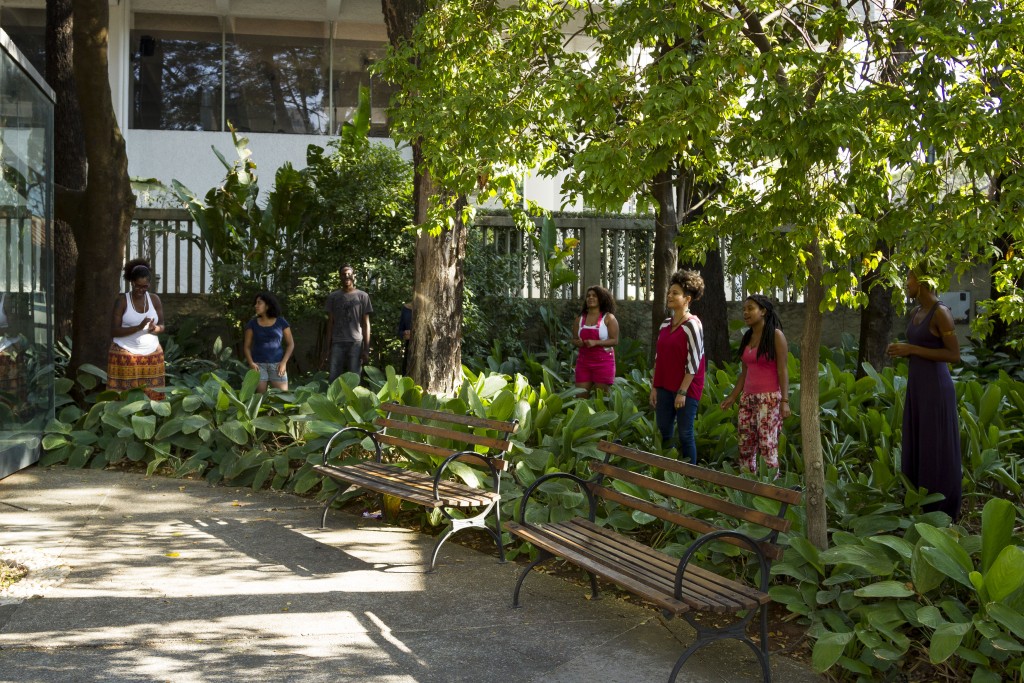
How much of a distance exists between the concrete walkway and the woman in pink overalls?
305 centimetres

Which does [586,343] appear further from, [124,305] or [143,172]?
[143,172]

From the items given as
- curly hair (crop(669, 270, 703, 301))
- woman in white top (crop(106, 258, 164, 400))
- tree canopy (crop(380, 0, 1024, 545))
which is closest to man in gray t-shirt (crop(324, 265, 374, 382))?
woman in white top (crop(106, 258, 164, 400))

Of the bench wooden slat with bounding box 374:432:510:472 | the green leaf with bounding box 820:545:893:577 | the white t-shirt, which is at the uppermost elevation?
the white t-shirt

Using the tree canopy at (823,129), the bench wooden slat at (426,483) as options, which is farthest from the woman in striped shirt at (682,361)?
the bench wooden slat at (426,483)

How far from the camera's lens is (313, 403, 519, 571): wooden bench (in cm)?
621

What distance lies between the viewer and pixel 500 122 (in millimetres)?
6492

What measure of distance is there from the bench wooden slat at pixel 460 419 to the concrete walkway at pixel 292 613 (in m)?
0.79

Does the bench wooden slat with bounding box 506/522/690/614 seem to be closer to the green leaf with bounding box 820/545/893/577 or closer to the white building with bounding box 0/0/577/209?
the green leaf with bounding box 820/545/893/577

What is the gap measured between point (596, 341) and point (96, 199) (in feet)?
17.1

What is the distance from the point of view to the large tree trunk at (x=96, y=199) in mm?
10156

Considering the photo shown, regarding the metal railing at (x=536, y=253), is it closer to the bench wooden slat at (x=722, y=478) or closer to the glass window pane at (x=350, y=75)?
the glass window pane at (x=350, y=75)

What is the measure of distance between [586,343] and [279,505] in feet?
10.7

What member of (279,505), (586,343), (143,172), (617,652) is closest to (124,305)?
(279,505)

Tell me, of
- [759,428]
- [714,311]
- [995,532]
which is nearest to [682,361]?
[759,428]
